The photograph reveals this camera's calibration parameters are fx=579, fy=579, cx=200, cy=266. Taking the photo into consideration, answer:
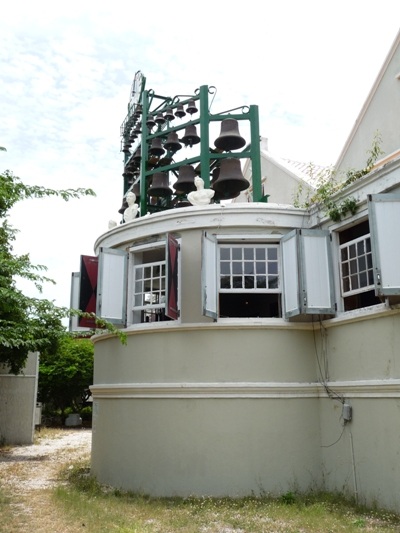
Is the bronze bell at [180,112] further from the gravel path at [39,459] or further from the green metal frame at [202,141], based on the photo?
the gravel path at [39,459]

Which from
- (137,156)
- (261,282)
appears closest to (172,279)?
(261,282)

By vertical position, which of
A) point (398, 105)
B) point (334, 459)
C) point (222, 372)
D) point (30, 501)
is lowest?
point (30, 501)

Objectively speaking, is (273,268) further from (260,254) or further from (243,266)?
(243,266)

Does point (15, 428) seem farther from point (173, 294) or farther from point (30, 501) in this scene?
point (173, 294)

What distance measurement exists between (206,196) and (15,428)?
14892mm

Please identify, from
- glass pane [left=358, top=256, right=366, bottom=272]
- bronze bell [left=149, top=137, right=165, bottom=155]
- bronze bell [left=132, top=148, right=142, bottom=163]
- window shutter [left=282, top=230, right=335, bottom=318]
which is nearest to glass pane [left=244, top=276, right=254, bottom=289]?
window shutter [left=282, top=230, right=335, bottom=318]

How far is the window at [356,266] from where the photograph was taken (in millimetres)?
9461

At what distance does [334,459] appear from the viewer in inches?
381

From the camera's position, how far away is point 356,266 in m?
9.73

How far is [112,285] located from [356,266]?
458cm

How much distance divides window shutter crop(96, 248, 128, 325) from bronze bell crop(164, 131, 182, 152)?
10.7 ft

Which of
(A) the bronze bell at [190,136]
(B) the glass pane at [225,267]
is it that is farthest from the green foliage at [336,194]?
(A) the bronze bell at [190,136]

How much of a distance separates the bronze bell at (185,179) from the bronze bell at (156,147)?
1.19m

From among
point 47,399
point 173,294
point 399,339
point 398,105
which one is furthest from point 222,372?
point 47,399
